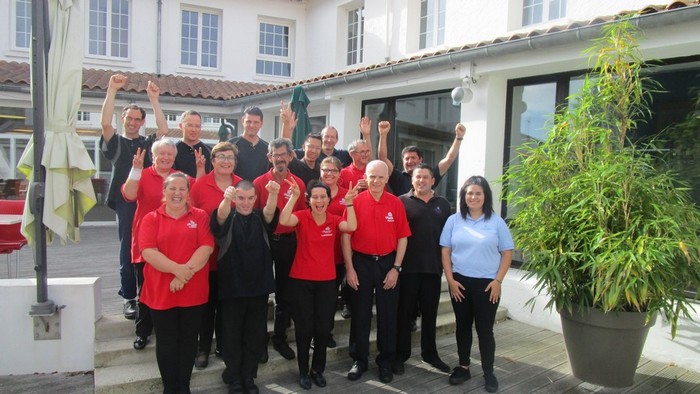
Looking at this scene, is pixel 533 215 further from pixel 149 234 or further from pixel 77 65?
pixel 77 65

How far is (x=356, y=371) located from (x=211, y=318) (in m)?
1.26

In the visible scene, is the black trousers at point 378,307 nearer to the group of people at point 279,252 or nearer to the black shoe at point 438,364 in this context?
the group of people at point 279,252

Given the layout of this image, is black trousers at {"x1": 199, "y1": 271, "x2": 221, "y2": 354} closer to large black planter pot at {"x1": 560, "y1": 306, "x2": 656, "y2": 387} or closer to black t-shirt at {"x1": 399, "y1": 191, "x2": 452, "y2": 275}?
black t-shirt at {"x1": 399, "y1": 191, "x2": 452, "y2": 275}

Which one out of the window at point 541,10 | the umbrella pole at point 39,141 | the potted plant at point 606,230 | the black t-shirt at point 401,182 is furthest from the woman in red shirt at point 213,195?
the window at point 541,10

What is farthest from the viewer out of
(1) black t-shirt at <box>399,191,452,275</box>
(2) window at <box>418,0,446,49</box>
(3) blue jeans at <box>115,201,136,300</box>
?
(2) window at <box>418,0,446,49</box>

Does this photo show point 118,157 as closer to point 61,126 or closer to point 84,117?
point 61,126

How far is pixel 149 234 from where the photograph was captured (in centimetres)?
314

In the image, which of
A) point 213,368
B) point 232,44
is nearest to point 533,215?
point 213,368

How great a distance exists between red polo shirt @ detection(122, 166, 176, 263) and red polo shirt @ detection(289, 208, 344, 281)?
3.41 ft

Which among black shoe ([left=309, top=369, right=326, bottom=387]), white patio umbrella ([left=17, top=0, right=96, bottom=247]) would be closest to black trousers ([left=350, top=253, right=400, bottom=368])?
black shoe ([left=309, top=369, right=326, bottom=387])

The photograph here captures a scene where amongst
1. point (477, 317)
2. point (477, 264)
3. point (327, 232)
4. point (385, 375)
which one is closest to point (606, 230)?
point (477, 264)

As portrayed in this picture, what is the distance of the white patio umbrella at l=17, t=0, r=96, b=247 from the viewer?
3.54 metres

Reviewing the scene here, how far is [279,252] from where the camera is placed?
3.83 metres

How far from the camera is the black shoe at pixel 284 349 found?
405 centimetres
